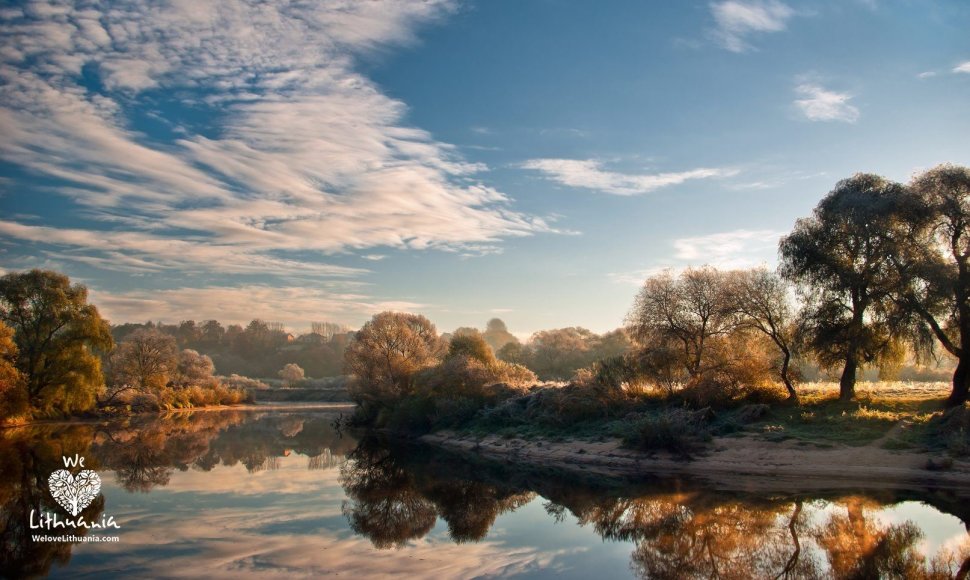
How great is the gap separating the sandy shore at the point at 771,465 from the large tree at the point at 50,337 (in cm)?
3466

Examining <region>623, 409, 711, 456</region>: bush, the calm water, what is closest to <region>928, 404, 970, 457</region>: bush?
the calm water

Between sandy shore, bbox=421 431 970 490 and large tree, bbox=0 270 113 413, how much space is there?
3466 cm

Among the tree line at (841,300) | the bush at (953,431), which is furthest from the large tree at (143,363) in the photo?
the bush at (953,431)

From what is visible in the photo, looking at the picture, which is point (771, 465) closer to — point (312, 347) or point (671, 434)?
point (671, 434)

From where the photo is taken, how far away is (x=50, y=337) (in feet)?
148

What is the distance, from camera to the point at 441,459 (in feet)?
103

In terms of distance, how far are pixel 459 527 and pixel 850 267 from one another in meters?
24.0

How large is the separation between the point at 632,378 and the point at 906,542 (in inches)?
932

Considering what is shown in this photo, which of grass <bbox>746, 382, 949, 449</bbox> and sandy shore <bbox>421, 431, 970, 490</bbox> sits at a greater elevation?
grass <bbox>746, 382, 949, 449</bbox>

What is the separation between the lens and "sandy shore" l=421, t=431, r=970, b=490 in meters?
19.6

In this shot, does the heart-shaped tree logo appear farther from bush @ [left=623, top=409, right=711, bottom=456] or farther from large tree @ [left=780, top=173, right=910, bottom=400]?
large tree @ [left=780, top=173, right=910, bottom=400]

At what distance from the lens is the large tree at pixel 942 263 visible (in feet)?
84.8

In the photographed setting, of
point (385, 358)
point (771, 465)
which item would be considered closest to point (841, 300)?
point (771, 465)

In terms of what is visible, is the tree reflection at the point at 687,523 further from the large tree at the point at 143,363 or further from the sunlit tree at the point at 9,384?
Result: the large tree at the point at 143,363
